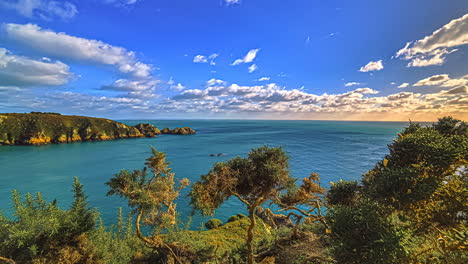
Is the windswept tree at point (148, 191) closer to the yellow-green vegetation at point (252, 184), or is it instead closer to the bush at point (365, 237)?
the yellow-green vegetation at point (252, 184)

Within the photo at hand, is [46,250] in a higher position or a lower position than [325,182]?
higher

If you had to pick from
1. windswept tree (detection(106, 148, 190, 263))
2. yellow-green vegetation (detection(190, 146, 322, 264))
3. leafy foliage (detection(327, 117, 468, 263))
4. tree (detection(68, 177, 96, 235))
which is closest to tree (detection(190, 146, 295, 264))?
yellow-green vegetation (detection(190, 146, 322, 264))

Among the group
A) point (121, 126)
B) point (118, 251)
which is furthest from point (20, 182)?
point (121, 126)

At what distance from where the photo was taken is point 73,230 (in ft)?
31.2

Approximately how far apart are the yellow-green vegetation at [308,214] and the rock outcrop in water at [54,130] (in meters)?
113

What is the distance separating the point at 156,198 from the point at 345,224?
8767 mm

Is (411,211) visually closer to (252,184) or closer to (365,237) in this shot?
(365,237)

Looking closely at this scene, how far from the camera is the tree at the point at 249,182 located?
9055 millimetres

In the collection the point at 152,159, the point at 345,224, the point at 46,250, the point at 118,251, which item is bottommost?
the point at 118,251

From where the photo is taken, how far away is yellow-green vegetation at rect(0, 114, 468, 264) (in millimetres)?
5336

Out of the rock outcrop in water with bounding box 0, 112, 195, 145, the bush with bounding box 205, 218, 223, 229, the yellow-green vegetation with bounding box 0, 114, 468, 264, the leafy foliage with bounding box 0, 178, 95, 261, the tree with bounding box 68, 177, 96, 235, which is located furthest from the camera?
the rock outcrop in water with bounding box 0, 112, 195, 145

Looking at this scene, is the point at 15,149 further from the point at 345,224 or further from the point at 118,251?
the point at 345,224

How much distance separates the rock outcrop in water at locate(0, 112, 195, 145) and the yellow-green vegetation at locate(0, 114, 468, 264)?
11252cm

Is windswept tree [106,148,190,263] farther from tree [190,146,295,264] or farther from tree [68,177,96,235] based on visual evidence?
tree [190,146,295,264]
